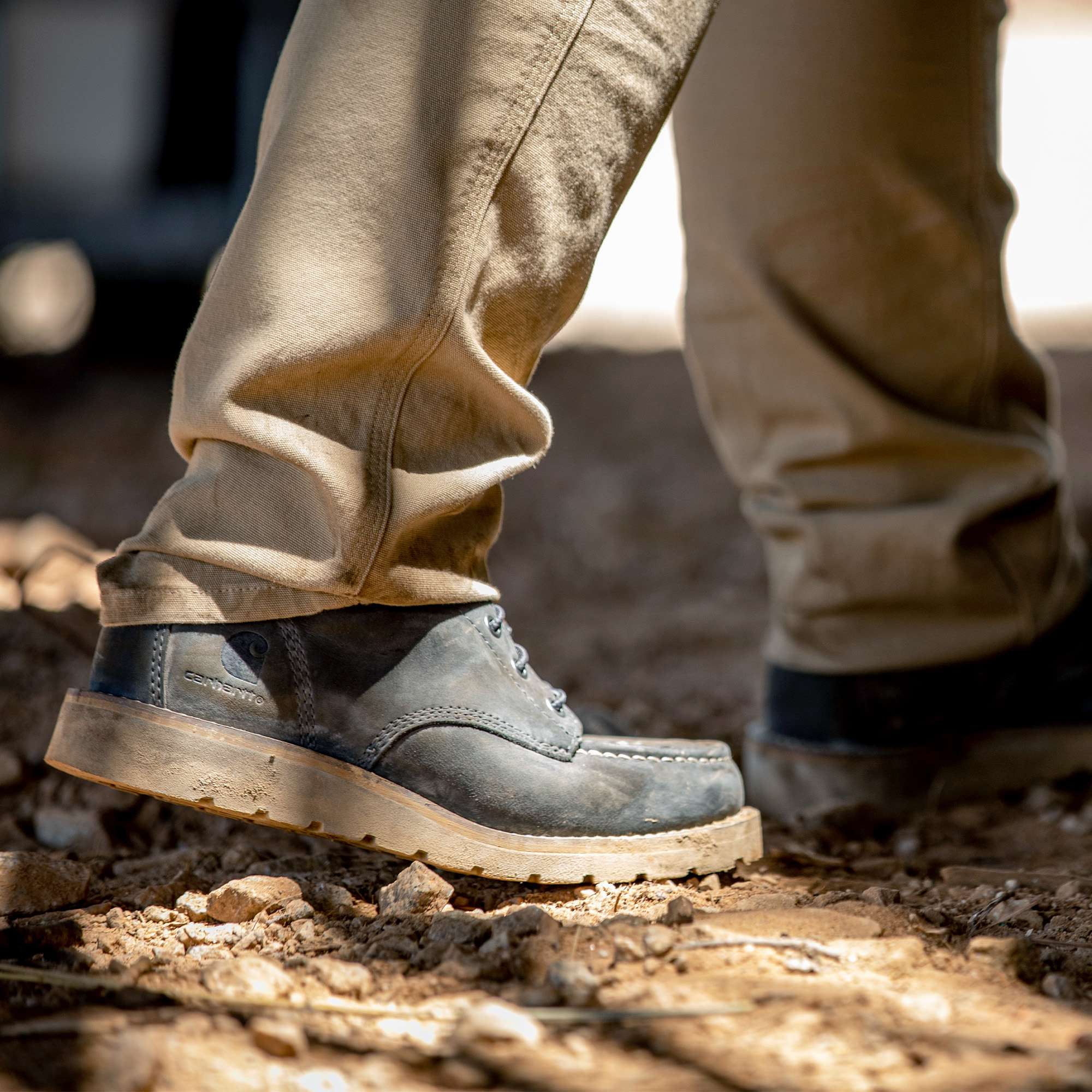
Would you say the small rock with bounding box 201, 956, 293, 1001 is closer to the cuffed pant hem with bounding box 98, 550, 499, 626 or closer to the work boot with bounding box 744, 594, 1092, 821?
the cuffed pant hem with bounding box 98, 550, 499, 626

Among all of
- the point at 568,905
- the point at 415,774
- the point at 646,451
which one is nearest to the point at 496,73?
the point at 415,774

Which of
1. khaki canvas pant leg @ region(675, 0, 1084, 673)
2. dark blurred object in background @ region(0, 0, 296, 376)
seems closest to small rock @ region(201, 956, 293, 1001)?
khaki canvas pant leg @ region(675, 0, 1084, 673)

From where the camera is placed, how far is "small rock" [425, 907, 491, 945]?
97 centimetres

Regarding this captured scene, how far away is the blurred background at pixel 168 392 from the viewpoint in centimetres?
236

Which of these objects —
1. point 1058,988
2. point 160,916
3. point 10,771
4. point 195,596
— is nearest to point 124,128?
point 10,771

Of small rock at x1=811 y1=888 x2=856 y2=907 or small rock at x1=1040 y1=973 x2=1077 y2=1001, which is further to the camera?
small rock at x1=811 y1=888 x2=856 y2=907

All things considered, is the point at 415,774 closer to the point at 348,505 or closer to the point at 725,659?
the point at 348,505

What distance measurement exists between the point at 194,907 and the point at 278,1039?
1.07 ft

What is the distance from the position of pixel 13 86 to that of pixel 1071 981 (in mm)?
5425

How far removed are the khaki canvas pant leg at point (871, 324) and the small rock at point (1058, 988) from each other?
0.65m

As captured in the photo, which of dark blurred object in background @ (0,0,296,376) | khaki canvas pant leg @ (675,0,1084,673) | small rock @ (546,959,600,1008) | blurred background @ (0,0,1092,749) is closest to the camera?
small rock @ (546,959,600,1008)

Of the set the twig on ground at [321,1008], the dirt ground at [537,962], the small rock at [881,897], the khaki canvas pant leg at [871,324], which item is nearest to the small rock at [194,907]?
the dirt ground at [537,962]

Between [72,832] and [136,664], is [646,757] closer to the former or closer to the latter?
[136,664]

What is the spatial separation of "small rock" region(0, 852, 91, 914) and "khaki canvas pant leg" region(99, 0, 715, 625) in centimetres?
23
